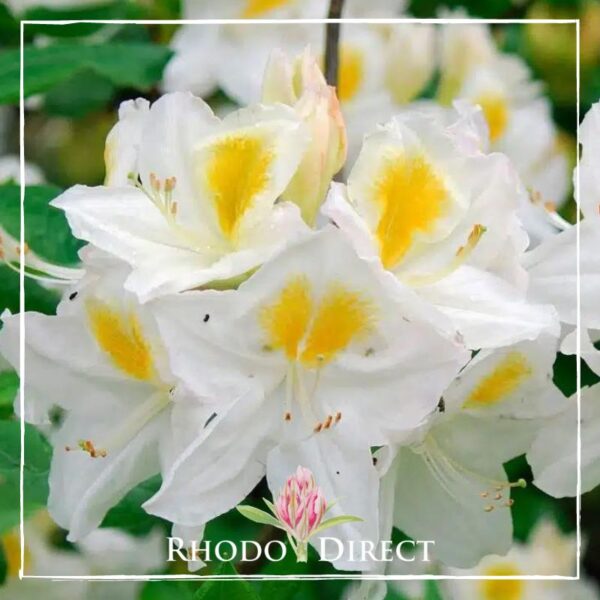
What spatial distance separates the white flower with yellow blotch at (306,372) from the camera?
2.25 feet

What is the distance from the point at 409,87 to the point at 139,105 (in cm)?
45

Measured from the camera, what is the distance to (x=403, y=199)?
724 millimetres

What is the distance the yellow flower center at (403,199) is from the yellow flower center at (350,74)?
0.40m

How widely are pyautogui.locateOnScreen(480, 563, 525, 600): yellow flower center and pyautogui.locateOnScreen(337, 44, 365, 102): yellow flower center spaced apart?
44 cm

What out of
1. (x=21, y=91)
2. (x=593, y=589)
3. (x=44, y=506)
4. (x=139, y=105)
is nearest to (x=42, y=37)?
(x=21, y=91)

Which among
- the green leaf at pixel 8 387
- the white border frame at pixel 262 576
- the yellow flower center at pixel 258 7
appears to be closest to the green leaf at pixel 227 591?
the white border frame at pixel 262 576

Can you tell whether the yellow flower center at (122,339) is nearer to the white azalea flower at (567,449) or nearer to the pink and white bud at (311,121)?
the pink and white bud at (311,121)

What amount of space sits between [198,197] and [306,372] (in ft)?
0.40

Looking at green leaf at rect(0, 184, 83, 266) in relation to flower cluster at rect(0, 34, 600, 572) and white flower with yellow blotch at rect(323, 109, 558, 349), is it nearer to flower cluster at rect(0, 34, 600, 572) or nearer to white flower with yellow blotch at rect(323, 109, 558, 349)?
flower cluster at rect(0, 34, 600, 572)

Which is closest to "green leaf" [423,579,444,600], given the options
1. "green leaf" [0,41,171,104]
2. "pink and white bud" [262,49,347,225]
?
"pink and white bud" [262,49,347,225]

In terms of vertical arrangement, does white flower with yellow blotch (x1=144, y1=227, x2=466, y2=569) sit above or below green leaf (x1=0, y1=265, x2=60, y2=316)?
below

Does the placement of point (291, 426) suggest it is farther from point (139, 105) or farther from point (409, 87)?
point (409, 87)

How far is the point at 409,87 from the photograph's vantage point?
3.88 ft

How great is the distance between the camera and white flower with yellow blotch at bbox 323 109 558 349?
2.33 ft
